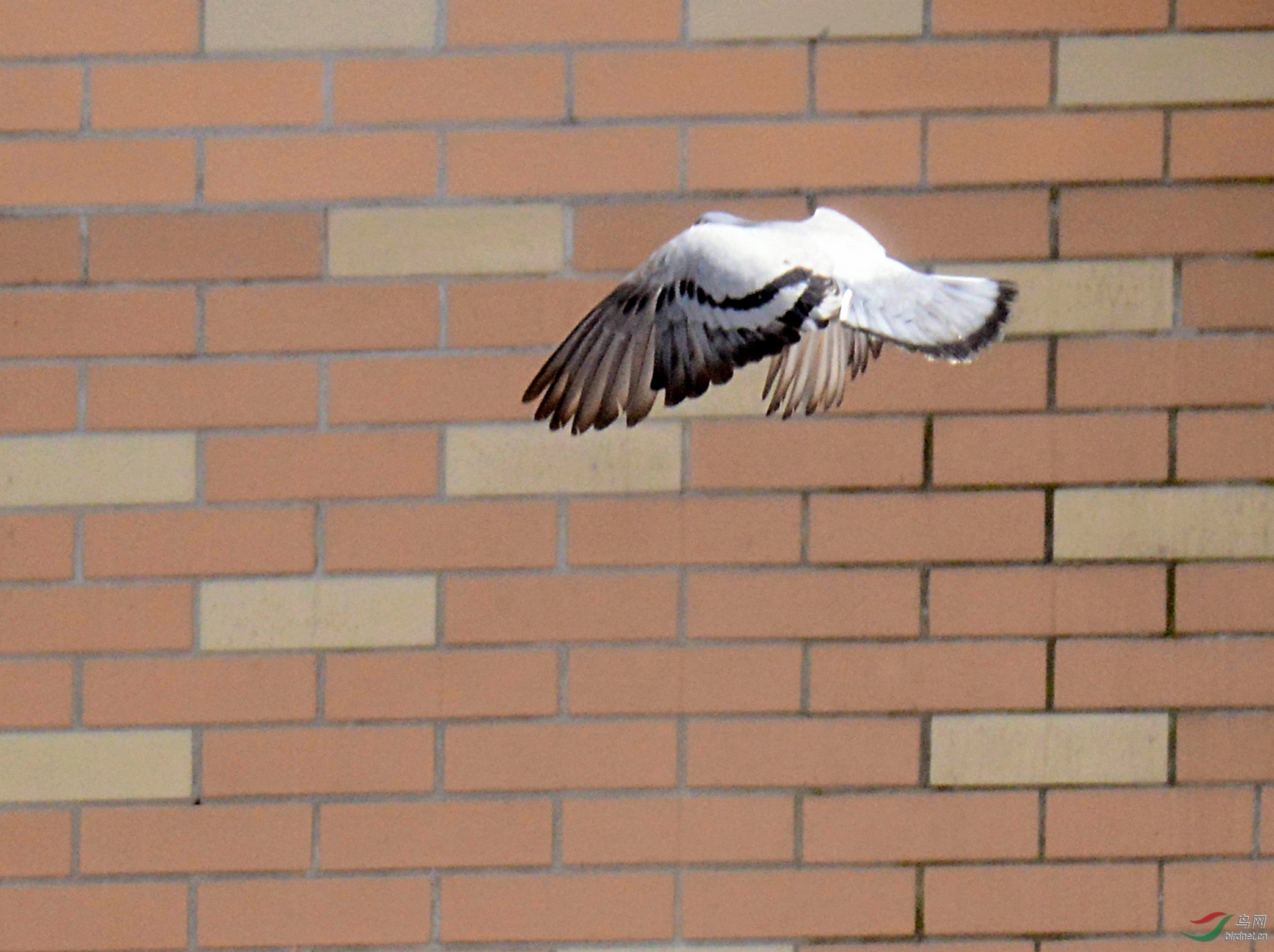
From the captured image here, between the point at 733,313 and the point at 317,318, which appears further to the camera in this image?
the point at 317,318

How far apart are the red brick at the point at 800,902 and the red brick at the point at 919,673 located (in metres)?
0.22

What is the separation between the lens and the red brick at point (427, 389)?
1.83m

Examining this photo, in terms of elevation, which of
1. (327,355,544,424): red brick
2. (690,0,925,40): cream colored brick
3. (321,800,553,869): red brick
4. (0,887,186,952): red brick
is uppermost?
(690,0,925,40): cream colored brick

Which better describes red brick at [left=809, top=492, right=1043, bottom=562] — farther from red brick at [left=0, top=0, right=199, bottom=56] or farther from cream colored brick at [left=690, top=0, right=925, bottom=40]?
red brick at [left=0, top=0, right=199, bottom=56]

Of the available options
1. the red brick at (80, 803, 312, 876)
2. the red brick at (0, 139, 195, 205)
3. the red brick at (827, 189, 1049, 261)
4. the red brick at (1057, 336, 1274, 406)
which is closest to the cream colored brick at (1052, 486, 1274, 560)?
the red brick at (1057, 336, 1274, 406)

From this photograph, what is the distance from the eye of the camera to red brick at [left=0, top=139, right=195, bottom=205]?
71.9 inches

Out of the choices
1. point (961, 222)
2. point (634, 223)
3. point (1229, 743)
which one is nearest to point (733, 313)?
point (634, 223)

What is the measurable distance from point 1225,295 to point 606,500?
0.81 m

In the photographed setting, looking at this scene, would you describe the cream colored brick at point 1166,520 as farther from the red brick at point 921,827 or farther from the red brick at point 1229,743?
the red brick at point 921,827

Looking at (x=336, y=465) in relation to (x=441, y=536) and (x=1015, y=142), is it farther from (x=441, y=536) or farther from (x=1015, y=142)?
(x=1015, y=142)

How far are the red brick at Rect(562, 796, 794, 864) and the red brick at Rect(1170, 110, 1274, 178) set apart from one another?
94 centimetres

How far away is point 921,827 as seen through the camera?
185cm

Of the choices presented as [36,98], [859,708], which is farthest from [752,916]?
[36,98]

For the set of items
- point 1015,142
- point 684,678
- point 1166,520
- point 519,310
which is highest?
point 1015,142
